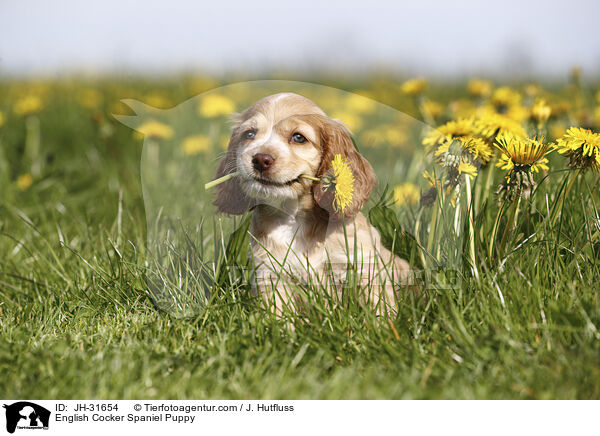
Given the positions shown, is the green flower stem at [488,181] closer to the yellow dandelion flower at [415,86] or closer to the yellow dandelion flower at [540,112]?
the yellow dandelion flower at [540,112]

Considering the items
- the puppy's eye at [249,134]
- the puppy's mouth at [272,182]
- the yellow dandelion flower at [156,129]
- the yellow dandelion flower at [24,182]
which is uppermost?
the puppy's eye at [249,134]

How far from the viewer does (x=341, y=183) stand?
79.0 inches

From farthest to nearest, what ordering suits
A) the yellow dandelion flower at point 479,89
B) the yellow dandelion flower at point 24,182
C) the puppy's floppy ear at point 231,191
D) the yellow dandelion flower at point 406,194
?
1. the yellow dandelion flower at point 24,182
2. the yellow dandelion flower at point 479,89
3. the yellow dandelion flower at point 406,194
4. the puppy's floppy ear at point 231,191

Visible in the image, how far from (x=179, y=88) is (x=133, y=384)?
9.22 ft

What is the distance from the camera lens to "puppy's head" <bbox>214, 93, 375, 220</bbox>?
1.93 m

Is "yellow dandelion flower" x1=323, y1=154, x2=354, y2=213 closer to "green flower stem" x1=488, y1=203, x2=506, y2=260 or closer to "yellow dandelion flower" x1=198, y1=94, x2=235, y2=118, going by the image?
"yellow dandelion flower" x1=198, y1=94, x2=235, y2=118

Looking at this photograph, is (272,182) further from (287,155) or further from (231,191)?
(231,191)

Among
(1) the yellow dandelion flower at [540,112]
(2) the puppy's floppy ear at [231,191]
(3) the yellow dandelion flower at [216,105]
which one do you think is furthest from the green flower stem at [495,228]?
(3) the yellow dandelion flower at [216,105]

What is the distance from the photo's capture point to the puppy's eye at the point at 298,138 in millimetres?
1944

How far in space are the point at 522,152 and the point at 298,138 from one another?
0.87 meters

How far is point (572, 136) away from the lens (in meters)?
2.23

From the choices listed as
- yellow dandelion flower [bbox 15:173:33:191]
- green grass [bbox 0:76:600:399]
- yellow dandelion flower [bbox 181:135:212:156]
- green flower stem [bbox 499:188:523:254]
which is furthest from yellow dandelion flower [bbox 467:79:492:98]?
yellow dandelion flower [bbox 15:173:33:191]
